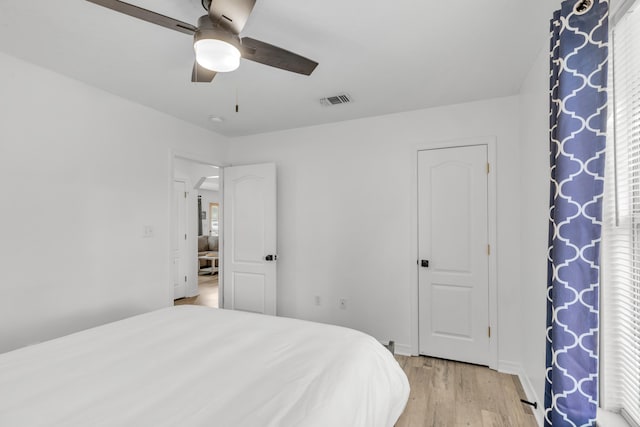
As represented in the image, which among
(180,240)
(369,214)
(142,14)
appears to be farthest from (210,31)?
(180,240)

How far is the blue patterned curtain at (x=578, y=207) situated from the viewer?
1167mm

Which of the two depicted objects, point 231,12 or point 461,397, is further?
point 461,397

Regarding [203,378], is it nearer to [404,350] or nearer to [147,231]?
[147,231]

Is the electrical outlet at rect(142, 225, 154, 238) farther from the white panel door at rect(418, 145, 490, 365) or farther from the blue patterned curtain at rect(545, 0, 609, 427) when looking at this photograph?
the blue patterned curtain at rect(545, 0, 609, 427)

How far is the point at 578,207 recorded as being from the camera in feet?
3.96

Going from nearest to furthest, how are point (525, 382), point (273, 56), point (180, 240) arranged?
point (273, 56) < point (525, 382) < point (180, 240)

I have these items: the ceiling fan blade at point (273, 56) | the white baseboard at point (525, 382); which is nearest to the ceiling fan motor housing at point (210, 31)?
the ceiling fan blade at point (273, 56)

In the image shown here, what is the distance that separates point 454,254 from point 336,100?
1831mm

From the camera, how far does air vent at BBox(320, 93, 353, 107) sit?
2.79m

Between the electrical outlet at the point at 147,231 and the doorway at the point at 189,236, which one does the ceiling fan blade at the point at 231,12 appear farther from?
the doorway at the point at 189,236

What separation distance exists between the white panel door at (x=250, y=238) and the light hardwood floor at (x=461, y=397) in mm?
1780

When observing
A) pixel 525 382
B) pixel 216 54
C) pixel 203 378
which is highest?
pixel 216 54

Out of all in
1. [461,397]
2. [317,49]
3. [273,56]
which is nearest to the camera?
[273,56]

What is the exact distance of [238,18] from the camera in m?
1.38
